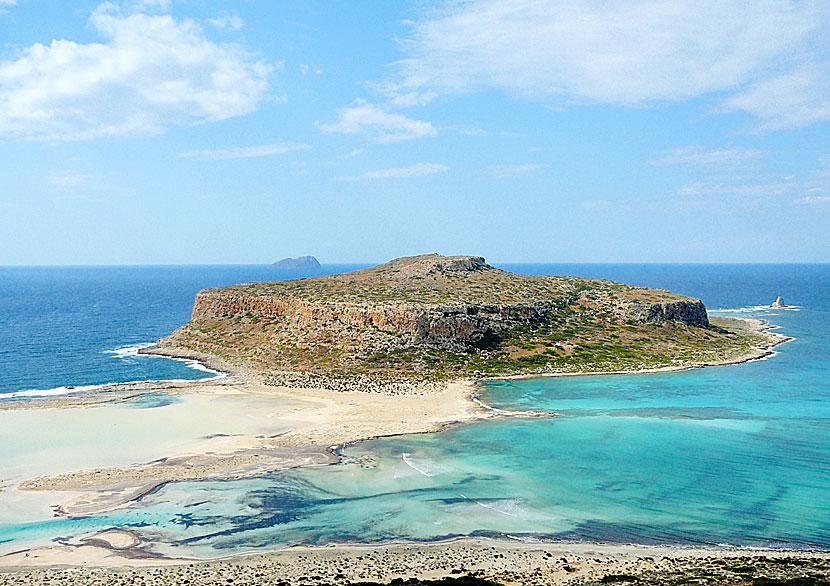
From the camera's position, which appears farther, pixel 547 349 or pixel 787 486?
pixel 547 349

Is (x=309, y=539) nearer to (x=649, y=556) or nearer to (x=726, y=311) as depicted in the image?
(x=649, y=556)

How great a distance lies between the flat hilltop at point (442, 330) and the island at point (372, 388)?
0.26m

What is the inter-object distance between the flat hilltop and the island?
0.26m

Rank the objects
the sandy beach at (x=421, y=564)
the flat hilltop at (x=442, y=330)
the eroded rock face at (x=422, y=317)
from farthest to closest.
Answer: the eroded rock face at (x=422, y=317) → the flat hilltop at (x=442, y=330) → the sandy beach at (x=421, y=564)

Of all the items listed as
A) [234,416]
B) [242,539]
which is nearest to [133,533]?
[242,539]

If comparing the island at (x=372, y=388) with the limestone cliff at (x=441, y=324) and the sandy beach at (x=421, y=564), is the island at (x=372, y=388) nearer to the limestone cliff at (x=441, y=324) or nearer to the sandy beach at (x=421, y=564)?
the sandy beach at (x=421, y=564)

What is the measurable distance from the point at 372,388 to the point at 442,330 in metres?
15.3

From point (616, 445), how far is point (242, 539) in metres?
27.2

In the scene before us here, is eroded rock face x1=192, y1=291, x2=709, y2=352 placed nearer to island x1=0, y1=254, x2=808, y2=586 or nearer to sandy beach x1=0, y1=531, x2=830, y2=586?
island x1=0, y1=254, x2=808, y2=586

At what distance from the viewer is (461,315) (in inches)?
3068

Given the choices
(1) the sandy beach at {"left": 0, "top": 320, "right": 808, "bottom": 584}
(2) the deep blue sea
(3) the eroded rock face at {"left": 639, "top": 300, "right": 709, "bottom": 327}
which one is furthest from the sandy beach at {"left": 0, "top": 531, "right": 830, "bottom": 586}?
(3) the eroded rock face at {"left": 639, "top": 300, "right": 709, "bottom": 327}

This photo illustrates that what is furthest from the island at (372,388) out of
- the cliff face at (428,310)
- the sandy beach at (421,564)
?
the cliff face at (428,310)

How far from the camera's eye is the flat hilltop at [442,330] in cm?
7262

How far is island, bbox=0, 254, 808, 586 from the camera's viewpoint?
1104 inches
